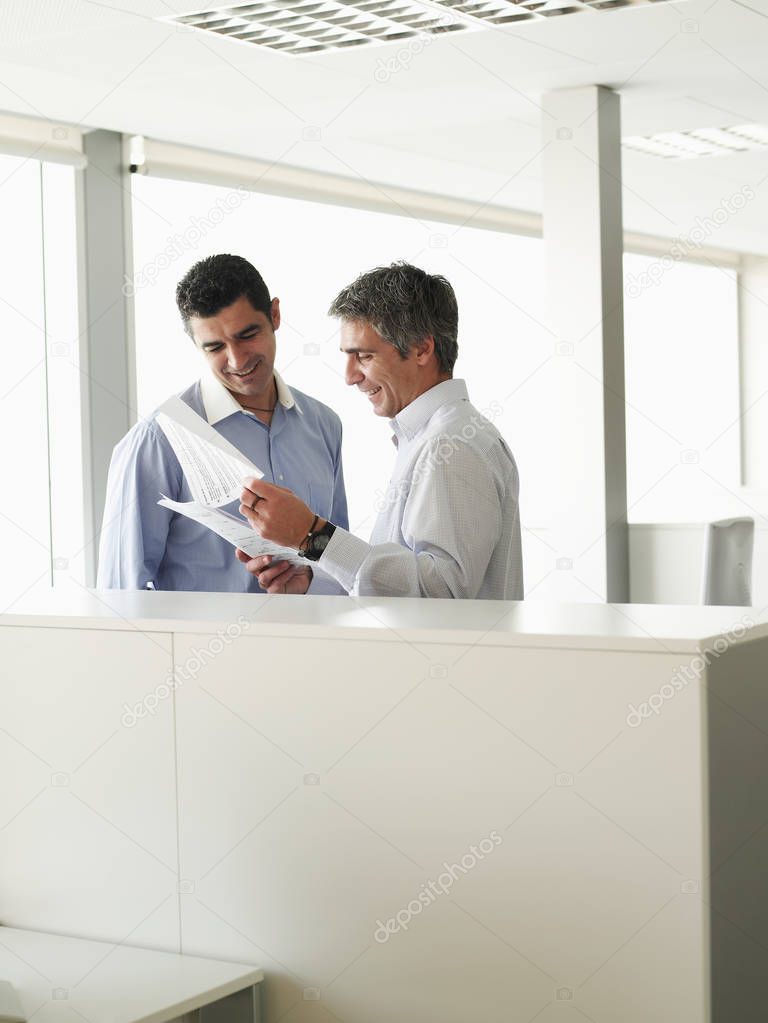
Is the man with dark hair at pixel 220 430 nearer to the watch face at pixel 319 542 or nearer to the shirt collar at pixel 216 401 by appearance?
the shirt collar at pixel 216 401

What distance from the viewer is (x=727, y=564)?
150 inches

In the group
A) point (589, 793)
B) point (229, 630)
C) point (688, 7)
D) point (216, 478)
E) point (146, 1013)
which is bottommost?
point (146, 1013)

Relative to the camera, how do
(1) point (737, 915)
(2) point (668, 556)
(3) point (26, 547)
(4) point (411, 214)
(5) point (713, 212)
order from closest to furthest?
(1) point (737, 915)
(2) point (668, 556)
(3) point (26, 547)
(4) point (411, 214)
(5) point (713, 212)

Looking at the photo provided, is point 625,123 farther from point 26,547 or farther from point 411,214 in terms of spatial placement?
point 26,547

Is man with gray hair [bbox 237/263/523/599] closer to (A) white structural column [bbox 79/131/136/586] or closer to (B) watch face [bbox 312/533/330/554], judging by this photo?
(B) watch face [bbox 312/533/330/554]

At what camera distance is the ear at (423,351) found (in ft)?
7.50

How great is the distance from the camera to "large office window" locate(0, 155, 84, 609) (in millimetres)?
5141

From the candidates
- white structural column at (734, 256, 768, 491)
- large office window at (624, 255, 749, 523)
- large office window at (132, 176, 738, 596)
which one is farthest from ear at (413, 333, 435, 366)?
white structural column at (734, 256, 768, 491)

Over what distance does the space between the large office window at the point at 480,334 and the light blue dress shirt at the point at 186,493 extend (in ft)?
3.18

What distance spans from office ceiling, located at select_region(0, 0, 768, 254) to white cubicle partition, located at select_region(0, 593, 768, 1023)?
7.72ft

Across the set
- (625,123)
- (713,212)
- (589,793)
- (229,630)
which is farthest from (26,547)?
(713,212)

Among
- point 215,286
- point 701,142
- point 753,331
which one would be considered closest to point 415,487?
point 215,286

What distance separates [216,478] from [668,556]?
3.04 metres

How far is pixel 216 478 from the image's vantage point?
6.87ft
